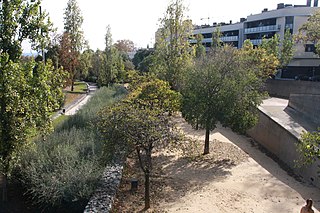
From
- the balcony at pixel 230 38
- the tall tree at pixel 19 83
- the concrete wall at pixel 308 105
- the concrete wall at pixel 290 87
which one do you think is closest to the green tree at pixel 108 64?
the concrete wall at pixel 290 87

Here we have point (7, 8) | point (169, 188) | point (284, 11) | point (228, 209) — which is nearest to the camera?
point (7, 8)

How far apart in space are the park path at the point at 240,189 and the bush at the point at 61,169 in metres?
2.27

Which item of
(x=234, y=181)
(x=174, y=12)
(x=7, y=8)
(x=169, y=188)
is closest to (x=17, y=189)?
(x=169, y=188)

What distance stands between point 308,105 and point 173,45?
10.3 m

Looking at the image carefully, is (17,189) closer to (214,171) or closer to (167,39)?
(214,171)

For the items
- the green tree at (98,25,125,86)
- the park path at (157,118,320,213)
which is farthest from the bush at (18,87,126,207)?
the green tree at (98,25,125,86)

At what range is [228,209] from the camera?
8.63 meters

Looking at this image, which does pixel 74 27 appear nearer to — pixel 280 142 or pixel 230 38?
pixel 280 142

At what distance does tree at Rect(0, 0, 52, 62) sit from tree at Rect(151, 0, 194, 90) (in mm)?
13493

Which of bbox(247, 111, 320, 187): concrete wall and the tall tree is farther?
bbox(247, 111, 320, 187): concrete wall

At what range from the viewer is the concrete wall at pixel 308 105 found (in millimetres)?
18969

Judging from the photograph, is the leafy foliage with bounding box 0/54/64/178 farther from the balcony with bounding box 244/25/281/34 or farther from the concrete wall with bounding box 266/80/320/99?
the balcony with bounding box 244/25/281/34

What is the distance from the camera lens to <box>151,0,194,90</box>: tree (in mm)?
21594

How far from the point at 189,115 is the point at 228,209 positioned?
215 inches
